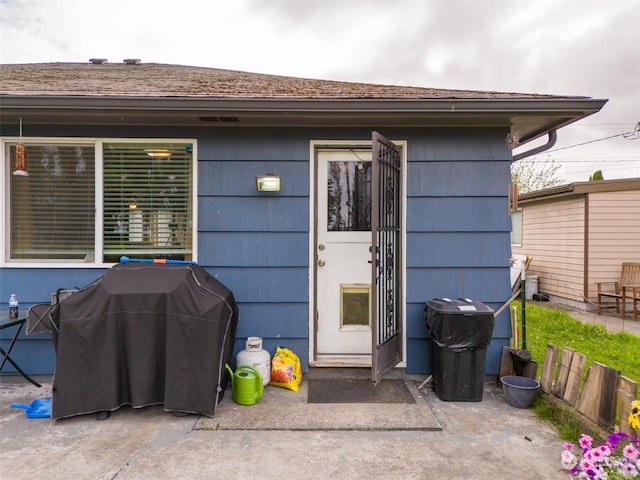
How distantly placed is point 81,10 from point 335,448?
23.6 ft

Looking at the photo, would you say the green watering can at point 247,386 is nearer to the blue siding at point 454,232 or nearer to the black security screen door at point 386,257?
the black security screen door at point 386,257

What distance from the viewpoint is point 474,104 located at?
9.43 feet

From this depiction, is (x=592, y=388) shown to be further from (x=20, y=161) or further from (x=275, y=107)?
(x=20, y=161)

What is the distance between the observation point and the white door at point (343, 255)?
3.40m

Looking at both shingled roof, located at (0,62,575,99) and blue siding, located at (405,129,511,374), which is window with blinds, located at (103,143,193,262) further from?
blue siding, located at (405,129,511,374)

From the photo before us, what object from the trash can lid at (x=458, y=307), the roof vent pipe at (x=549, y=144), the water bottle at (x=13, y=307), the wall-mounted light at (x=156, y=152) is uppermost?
the roof vent pipe at (x=549, y=144)

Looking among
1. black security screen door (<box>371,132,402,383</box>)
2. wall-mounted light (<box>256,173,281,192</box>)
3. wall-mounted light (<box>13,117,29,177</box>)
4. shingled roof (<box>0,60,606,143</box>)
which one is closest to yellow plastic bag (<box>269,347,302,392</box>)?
black security screen door (<box>371,132,402,383</box>)

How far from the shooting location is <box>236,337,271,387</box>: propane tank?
2.98 metres

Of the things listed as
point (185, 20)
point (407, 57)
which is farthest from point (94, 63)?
point (407, 57)

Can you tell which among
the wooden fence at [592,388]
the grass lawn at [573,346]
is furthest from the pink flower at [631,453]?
the grass lawn at [573,346]

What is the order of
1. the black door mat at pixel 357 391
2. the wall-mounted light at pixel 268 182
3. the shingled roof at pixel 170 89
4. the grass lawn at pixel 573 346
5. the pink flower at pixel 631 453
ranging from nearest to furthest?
the pink flower at pixel 631 453
the grass lawn at pixel 573 346
the black door mat at pixel 357 391
the shingled roof at pixel 170 89
the wall-mounted light at pixel 268 182

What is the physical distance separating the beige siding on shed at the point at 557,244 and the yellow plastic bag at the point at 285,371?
6498mm

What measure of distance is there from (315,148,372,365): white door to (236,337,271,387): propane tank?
539mm

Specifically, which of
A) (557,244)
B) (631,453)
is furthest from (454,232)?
(557,244)
